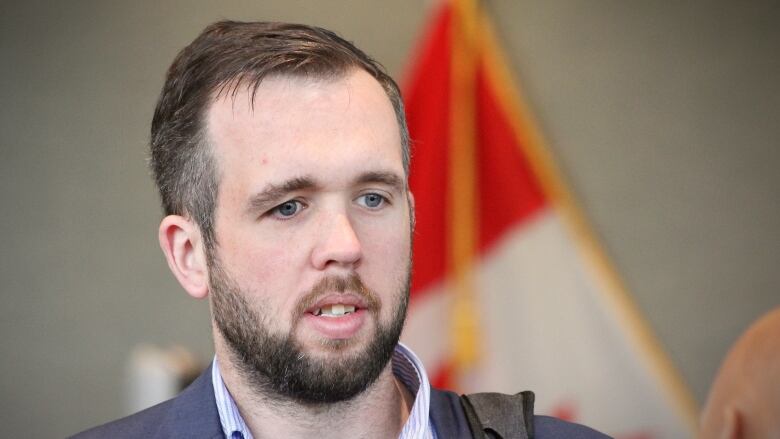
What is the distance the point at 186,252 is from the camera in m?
1.47

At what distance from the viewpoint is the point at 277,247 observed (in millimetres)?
1332

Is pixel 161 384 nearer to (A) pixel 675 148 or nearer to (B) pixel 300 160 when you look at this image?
(B) pixel 300 160

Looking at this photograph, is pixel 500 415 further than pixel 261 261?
Yes

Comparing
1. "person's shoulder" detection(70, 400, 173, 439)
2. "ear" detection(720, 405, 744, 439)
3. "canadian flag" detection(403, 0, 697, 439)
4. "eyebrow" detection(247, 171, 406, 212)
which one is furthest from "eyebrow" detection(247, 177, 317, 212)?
"canadian flag" detection(403, 0, 697, 439)

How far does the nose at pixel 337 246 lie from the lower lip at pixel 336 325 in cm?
6

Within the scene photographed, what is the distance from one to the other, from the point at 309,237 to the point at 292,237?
0.02 metres

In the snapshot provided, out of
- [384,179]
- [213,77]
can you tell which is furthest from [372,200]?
[213,77]

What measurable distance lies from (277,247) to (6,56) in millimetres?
1390

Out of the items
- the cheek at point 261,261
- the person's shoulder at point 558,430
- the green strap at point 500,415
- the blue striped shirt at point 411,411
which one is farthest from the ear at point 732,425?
the cheek at point 261,261

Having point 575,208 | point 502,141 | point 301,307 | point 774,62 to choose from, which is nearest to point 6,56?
point 502,141

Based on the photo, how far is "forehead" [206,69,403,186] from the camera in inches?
52.9

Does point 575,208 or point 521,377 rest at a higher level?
point 575,208

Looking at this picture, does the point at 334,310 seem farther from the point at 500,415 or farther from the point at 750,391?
the point at 750,391

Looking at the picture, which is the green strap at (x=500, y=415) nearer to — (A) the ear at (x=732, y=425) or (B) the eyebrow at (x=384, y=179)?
(B) the eyebrow at (x=384, y=179)
